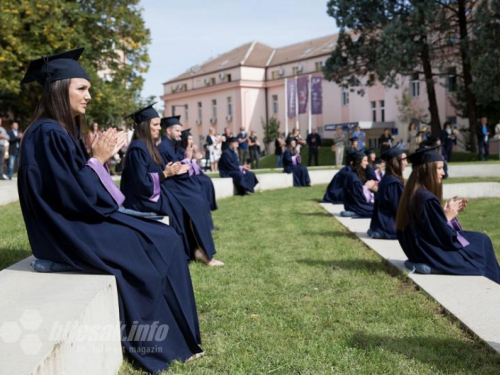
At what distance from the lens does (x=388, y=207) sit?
8789mm

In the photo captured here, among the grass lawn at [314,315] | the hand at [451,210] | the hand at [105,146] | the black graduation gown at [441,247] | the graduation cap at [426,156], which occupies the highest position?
the hand at [105,146]

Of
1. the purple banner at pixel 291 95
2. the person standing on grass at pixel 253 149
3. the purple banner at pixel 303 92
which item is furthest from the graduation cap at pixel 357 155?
the purple banner at pixel 291 95

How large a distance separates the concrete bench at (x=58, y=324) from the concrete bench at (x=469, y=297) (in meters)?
2.65

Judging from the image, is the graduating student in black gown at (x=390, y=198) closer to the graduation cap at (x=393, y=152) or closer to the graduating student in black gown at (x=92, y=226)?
the graduation cap at (x=393, y=152)

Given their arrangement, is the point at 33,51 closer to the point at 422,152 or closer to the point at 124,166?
the point at 124,166

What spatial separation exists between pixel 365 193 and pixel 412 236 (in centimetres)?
550

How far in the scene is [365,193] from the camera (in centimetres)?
1173

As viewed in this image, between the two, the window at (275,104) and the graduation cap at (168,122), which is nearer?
the graduation cap at (168,122)

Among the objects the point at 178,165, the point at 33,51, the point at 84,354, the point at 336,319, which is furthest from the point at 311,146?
the point at 84,354

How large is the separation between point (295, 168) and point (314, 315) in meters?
15.9

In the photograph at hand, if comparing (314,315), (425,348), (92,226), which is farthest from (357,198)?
(92,226)

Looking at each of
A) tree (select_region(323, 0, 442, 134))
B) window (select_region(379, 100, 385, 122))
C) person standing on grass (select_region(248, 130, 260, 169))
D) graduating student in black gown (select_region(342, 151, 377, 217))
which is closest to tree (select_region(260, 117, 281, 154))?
window (select_region(379, 100, 385, 122))

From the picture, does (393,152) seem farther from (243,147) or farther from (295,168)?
(243,147)

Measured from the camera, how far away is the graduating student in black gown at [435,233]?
6.06 metres
